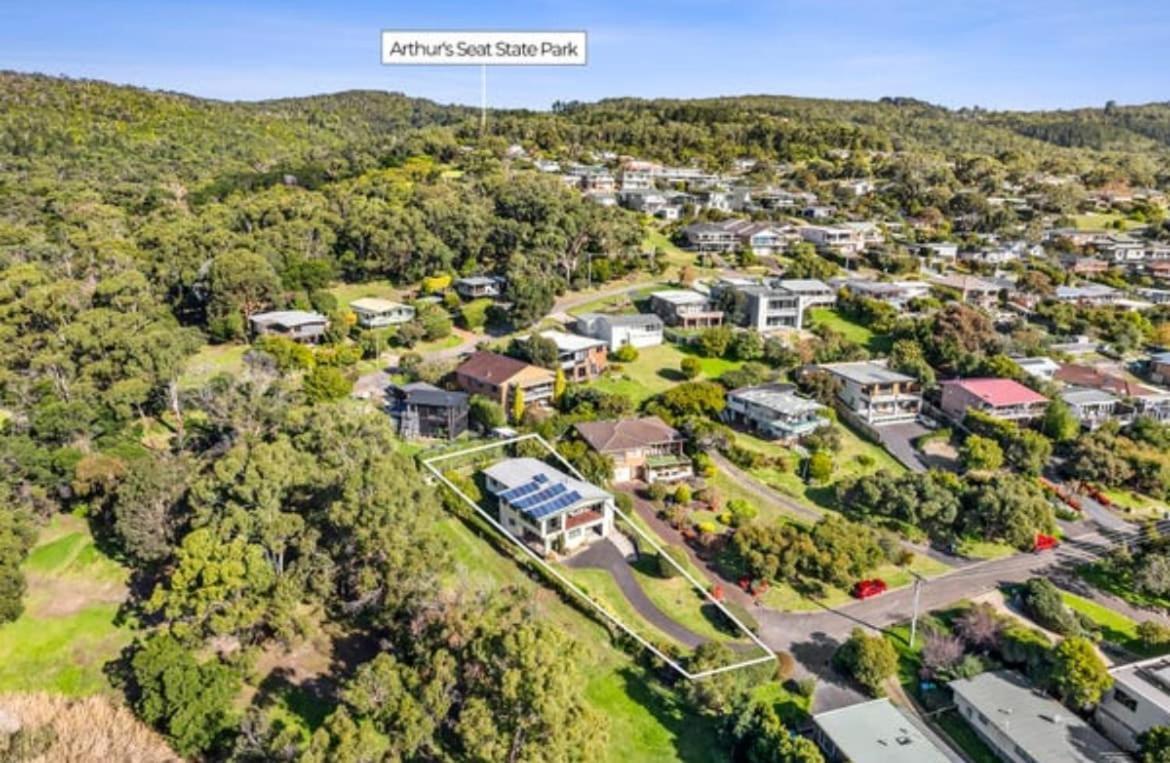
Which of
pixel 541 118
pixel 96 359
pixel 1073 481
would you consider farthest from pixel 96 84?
pixel 1073 481

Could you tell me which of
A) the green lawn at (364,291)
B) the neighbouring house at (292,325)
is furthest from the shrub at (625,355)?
the green lawn at (364,291)

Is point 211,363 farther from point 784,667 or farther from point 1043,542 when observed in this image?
point 1043,542

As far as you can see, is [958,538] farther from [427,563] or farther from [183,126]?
→ [183,126]

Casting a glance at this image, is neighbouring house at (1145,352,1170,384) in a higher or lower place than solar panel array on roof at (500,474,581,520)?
higher

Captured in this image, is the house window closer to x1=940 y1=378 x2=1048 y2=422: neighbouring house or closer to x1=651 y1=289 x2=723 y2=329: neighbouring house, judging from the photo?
x1=940 y1=378 x2=1048 y2=422: neighbouring house

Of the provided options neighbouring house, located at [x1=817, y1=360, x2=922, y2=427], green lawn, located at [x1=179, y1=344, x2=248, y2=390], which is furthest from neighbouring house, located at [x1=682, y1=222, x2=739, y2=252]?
green lawn, located at [x1=179, y1=344, x2=248, y2=390]

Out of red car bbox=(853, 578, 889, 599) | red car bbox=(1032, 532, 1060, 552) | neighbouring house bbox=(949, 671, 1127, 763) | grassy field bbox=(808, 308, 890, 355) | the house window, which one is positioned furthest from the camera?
grassy field bbox=(808, 308, 890, 355)

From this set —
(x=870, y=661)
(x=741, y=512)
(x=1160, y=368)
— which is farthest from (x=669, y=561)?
(x=1160, y=368)
